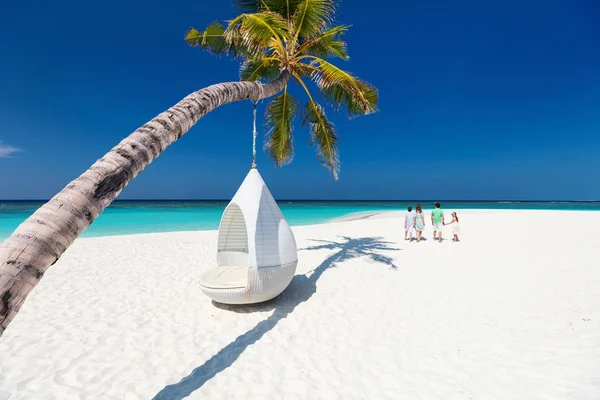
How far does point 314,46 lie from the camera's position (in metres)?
7.02

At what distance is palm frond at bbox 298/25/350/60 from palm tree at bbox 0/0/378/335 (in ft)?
0.09

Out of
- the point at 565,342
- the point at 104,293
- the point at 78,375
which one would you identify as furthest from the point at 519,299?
the point at 104,293

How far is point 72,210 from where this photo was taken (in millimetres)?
2059

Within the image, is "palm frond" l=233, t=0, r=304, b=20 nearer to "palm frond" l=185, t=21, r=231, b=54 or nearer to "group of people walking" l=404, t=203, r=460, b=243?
"palm frond" l=185, t=21, r=231, b=54

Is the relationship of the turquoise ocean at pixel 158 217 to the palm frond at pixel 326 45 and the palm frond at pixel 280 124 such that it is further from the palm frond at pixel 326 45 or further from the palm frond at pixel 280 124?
the palm frond at pixel 326 45

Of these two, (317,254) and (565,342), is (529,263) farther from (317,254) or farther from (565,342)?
(317,254)

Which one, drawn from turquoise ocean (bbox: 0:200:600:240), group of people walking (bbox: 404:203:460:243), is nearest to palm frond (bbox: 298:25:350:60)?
group of people walking (bbox: 404:203:460:243)

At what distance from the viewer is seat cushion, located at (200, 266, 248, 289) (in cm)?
496

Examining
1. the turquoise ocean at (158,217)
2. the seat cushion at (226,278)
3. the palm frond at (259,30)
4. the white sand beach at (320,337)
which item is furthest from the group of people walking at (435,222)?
the turquoise ocean at (158,217)

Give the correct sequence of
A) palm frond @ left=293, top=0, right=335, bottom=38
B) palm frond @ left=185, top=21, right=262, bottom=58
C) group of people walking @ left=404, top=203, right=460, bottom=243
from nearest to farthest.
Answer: palm frond @ left=293, top=0, right=335, bottom=38 < palm frond @ left=185, top=21, right=262, bottom=58 < group of people walking @ left=404, top=203, right=460, bottom=243

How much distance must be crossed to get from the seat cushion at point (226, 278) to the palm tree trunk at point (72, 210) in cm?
281

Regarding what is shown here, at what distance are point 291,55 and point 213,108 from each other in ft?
9.26

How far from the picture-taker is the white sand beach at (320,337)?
319 cm

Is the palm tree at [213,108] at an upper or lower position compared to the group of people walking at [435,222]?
upper
